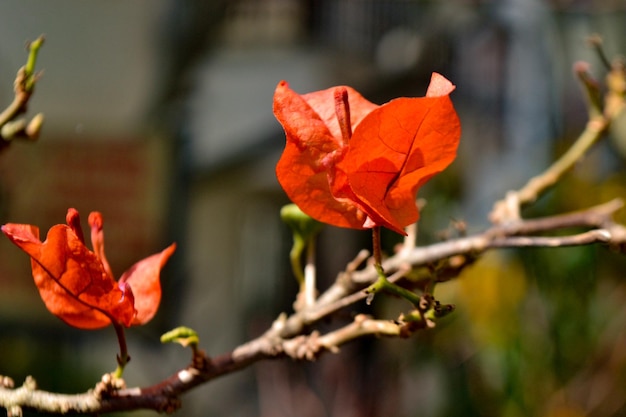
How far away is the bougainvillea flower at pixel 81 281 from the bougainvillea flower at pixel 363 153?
0.23ft

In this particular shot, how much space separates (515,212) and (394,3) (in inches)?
73.3

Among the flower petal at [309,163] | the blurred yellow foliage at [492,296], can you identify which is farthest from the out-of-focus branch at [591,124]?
the blurred yellow foliage at [492,296]

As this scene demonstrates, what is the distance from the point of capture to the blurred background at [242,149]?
60.8 inches

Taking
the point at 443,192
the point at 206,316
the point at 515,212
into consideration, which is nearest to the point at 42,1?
the point at 206,316

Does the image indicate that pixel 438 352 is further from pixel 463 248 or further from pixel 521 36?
pixel 463 248

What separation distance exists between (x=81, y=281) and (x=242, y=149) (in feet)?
5.41

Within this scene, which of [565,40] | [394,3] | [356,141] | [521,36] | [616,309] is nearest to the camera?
[356,141]

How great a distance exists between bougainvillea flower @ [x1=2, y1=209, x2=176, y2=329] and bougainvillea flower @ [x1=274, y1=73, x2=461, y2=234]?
7cm

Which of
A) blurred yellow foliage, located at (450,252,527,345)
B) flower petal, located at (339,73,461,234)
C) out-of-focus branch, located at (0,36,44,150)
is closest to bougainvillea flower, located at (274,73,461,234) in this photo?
flower petal, located at (339,73,461,234)

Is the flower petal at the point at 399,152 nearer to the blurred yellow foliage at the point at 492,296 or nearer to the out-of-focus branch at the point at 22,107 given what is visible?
the out-of-focus branch at the point at 22,107

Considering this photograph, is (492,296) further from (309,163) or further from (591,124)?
(309,163)

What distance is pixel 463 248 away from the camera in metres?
0.34

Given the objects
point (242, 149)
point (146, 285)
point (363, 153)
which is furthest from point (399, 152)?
point (242, 149)

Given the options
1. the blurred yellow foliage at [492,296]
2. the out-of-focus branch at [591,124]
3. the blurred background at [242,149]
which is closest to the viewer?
the out-of-focus branch at [591,124]
